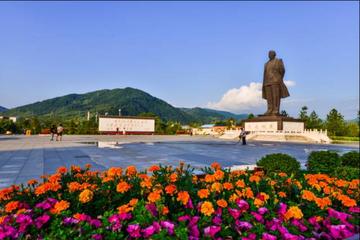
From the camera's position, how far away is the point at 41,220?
243 cm

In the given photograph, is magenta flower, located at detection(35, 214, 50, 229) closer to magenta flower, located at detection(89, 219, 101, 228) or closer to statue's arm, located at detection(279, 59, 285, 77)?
magenta flower, located at detection(89, 219, 101, 228)

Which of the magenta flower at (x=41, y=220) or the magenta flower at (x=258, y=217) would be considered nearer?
the magenta flower at (x=41, y=220)

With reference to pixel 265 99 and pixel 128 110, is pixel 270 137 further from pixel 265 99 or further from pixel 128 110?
pixel 128 110

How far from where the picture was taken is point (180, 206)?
3.03 m

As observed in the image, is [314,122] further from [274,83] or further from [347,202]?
[347,202]

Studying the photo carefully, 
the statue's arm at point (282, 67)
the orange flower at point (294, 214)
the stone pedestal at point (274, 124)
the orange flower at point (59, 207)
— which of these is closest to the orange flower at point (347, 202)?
the orange flower at point (294, 214)

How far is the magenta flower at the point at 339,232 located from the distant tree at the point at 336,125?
50479 mm

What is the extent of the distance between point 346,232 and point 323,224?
0.72ft

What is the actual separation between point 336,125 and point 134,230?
2079 inches

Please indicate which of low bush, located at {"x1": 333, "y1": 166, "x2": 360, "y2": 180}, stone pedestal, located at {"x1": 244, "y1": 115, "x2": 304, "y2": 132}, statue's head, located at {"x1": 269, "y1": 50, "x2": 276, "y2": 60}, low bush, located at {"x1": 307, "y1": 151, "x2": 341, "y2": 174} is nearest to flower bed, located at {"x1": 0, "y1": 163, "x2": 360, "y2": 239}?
low bush, located at {"x1": 333, "y1": 166, "x2": 360, "y2": 180}

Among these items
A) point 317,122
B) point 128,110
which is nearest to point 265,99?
point 317,122

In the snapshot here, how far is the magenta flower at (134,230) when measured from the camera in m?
2.27

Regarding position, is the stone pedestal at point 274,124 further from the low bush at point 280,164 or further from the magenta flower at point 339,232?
the magenta flower at point 339,232

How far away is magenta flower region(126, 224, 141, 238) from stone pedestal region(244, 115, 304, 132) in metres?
30.2
